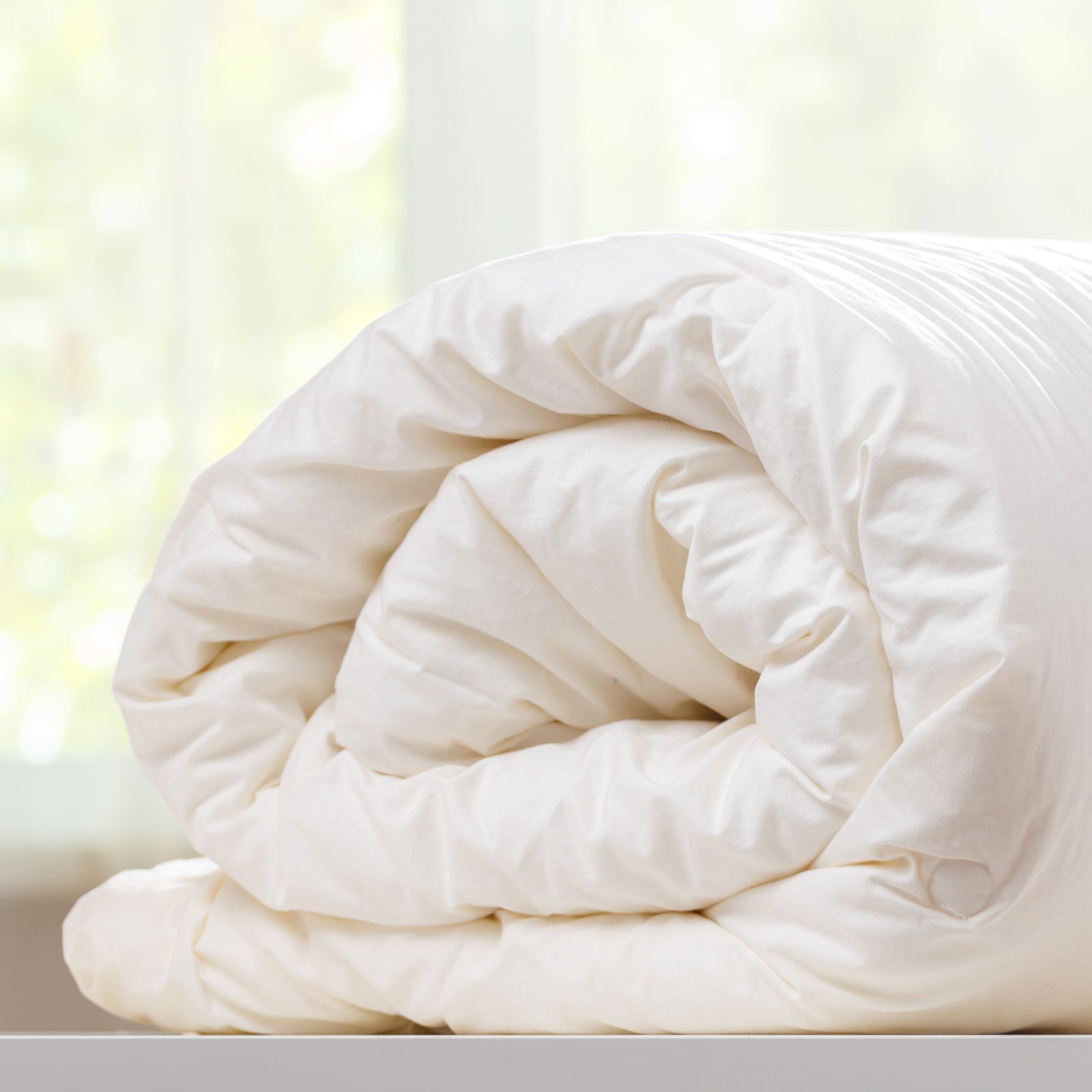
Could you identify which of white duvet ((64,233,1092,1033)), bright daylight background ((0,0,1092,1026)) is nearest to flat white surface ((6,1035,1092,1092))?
white duvet ((64,233,1092,1033))

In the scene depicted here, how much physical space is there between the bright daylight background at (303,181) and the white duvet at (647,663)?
461 mm

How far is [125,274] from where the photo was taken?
0.99m

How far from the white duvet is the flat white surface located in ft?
0.14

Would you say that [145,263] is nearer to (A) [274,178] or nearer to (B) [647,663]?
(A) [274,178]

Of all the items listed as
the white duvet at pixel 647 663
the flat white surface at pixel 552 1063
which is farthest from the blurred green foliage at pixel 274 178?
the flat white surface at pixel 552 1063

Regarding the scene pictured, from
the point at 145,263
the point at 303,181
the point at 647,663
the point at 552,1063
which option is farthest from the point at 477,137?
the point at 552,1063

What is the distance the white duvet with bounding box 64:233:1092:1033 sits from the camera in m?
0.35

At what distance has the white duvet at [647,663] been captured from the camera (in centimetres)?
35

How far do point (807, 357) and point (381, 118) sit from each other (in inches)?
29.1

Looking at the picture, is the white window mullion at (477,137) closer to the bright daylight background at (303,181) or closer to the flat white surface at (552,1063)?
the bright daylight background at (303,181)

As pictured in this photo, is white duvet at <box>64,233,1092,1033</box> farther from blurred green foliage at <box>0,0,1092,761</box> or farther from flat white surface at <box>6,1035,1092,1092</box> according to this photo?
blurred green foliage at <box>0,0,1092,761</box>

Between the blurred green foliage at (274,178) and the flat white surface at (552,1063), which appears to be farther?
the blurred green foliage at (274,178)

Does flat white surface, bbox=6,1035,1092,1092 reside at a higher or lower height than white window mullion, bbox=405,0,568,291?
lower

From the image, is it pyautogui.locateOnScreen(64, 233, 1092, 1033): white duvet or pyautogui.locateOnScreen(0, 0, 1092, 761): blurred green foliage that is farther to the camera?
pyautogui.locateOnScreen(0, 0, 1092, 761): blurred green foliage
